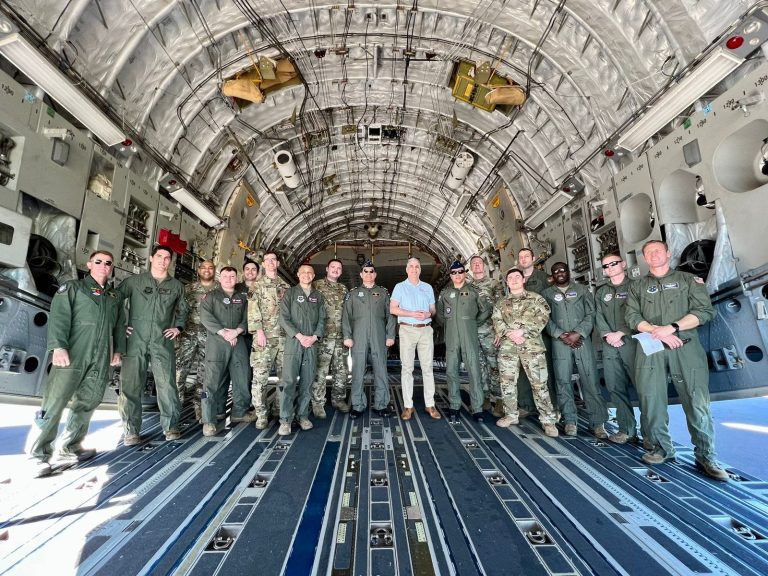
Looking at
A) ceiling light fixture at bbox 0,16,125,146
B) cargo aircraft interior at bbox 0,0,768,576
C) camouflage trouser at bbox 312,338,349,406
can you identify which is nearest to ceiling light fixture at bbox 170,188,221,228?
cargo aircraft interior at bbox 0,0,768,576

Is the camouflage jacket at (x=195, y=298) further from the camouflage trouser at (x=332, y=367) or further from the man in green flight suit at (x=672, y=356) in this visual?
the man in green flight suit at (x=672, y=356)

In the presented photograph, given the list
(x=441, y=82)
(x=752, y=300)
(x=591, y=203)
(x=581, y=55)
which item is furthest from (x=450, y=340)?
(x=441, y=82)

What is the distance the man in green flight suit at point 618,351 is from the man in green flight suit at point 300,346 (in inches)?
110

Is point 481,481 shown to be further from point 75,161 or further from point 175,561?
point 75,161

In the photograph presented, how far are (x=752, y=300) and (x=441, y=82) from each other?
18.0 ft

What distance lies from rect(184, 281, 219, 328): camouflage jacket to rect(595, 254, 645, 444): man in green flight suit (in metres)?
4.07

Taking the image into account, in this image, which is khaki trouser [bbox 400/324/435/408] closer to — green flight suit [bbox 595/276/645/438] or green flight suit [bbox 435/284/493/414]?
green flight suit [bbox 435/284/493/414]

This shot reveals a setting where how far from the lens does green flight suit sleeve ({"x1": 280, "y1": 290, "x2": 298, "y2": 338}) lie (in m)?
3.28

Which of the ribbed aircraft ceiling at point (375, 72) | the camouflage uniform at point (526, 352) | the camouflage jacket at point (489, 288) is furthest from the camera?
the camouflage jacket at point (489, 288)

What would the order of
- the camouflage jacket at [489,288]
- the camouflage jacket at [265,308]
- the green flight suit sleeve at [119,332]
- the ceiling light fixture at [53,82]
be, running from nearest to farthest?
1. the green flight suit sleeve at [119,332]
2. the ceiling light fixture at [53,82]
3. the camouflage jacket at [265,308]
4. the camouflage jacket at [489,288]

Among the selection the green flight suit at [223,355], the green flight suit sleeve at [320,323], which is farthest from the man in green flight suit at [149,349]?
the green flight suit sleeve at [320,323]

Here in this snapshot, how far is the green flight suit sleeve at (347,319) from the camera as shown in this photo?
3725mm

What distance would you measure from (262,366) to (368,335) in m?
1.16

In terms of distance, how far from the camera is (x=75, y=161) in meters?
3.81
